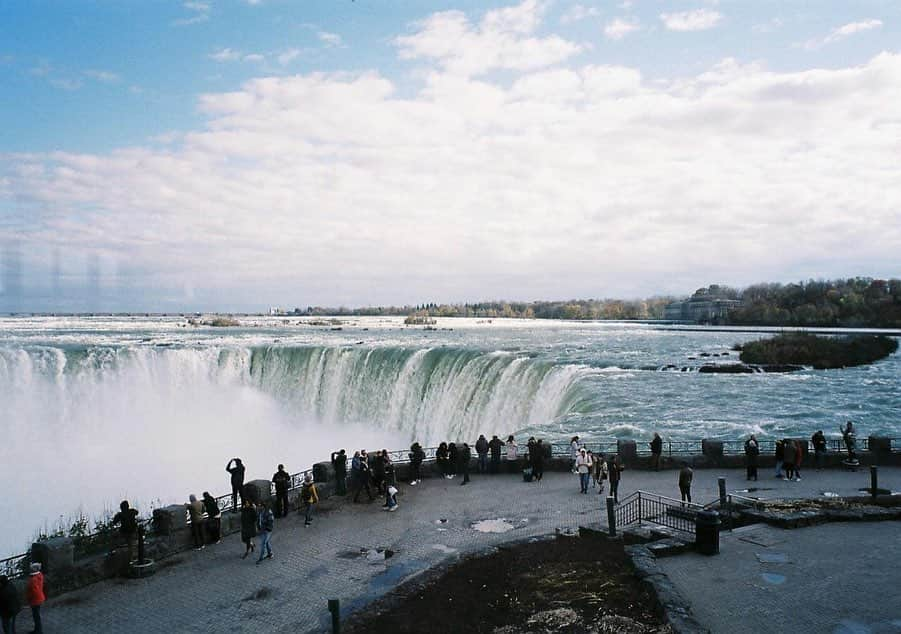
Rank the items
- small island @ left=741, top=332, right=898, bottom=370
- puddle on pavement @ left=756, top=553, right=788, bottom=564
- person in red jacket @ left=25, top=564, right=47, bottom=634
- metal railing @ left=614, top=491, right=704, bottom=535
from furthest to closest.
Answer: small island @ left=741, top=332, right=898, bottom=370, metal railing @ left=614, top=491, right=704, bottom=535, puddle on pavement @ left=756, top=553, right=788, bottom=564, person in red jacket @ left=25, top=564, right=47, bottom=634

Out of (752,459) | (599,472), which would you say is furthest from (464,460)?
(752,459)

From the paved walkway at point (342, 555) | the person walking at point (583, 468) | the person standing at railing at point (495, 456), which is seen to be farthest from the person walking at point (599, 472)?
the person standing at railing at point (495, 456)

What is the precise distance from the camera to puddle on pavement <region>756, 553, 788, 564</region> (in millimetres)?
11477

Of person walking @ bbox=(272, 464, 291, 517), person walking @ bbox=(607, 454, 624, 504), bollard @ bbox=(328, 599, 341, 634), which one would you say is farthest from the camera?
person walking @ bbox=(607, 454, 624, 504)

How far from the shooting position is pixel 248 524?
13.1 m

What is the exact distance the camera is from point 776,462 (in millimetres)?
19203

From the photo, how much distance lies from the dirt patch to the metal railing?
169cm

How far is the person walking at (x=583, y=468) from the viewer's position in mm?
16859

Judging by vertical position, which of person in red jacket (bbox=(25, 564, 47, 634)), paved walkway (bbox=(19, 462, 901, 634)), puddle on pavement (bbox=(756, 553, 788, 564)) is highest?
person in red jacket (bbox=(25, 564, 47, 634))

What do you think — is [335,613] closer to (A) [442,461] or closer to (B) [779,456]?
(A) [442,461]

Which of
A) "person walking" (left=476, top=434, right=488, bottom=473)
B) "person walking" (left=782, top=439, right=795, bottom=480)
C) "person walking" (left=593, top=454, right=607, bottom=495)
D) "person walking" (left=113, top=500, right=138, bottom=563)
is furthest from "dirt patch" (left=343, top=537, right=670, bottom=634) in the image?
"person walking" (left=782, top=439, right=795, bottom=480)

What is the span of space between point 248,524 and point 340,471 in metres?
4.41

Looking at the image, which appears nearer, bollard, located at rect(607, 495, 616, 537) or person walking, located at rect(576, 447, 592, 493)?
bollard, located at rect(607, 495, 616, 537)

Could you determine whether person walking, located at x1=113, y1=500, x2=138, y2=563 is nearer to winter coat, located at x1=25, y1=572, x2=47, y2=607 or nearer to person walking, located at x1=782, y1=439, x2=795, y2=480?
winter coat, located at x1=25, y1=572, x2=47, y2=607
